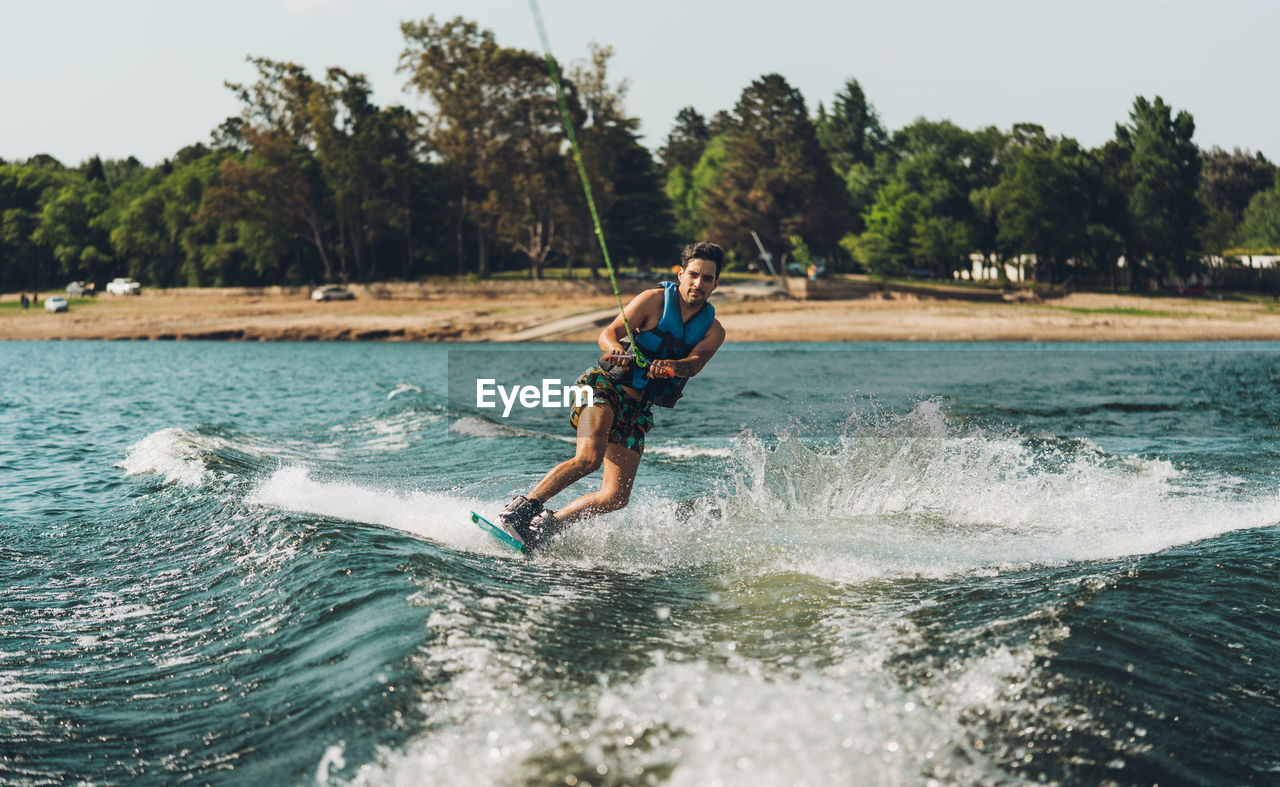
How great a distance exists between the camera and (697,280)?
6.61 metres

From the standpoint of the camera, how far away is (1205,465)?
11.2 meters

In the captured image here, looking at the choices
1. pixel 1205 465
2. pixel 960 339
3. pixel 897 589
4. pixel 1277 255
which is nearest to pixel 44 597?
pixel 897 589

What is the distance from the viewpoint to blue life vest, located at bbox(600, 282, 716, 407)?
676cm

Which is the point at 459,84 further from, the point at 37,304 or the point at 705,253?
the point at 705,253

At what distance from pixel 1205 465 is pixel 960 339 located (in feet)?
98.2

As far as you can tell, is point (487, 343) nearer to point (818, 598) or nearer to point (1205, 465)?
point (1205, 465)

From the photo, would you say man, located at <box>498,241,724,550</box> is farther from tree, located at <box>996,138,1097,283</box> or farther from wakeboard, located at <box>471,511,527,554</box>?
tree, located at <box>996,138,1097,283</box>

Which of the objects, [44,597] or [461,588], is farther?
[44,597]

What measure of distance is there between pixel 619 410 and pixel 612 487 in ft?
1.61

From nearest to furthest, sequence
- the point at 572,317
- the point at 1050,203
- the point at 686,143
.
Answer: the point at 572,317
the point at 1050,203
the point at 686,143

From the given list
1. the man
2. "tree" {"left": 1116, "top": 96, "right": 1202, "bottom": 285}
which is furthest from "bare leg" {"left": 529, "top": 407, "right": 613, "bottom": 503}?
"tree" {"left": 1116, "top": 96, "right": 1202, "bottom": 285}

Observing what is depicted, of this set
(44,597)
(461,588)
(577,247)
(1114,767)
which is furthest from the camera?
Result: (577,247)

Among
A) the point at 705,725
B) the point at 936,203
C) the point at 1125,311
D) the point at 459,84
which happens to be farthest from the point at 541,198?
the point at 705,725

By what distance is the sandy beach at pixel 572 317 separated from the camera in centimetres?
4159
